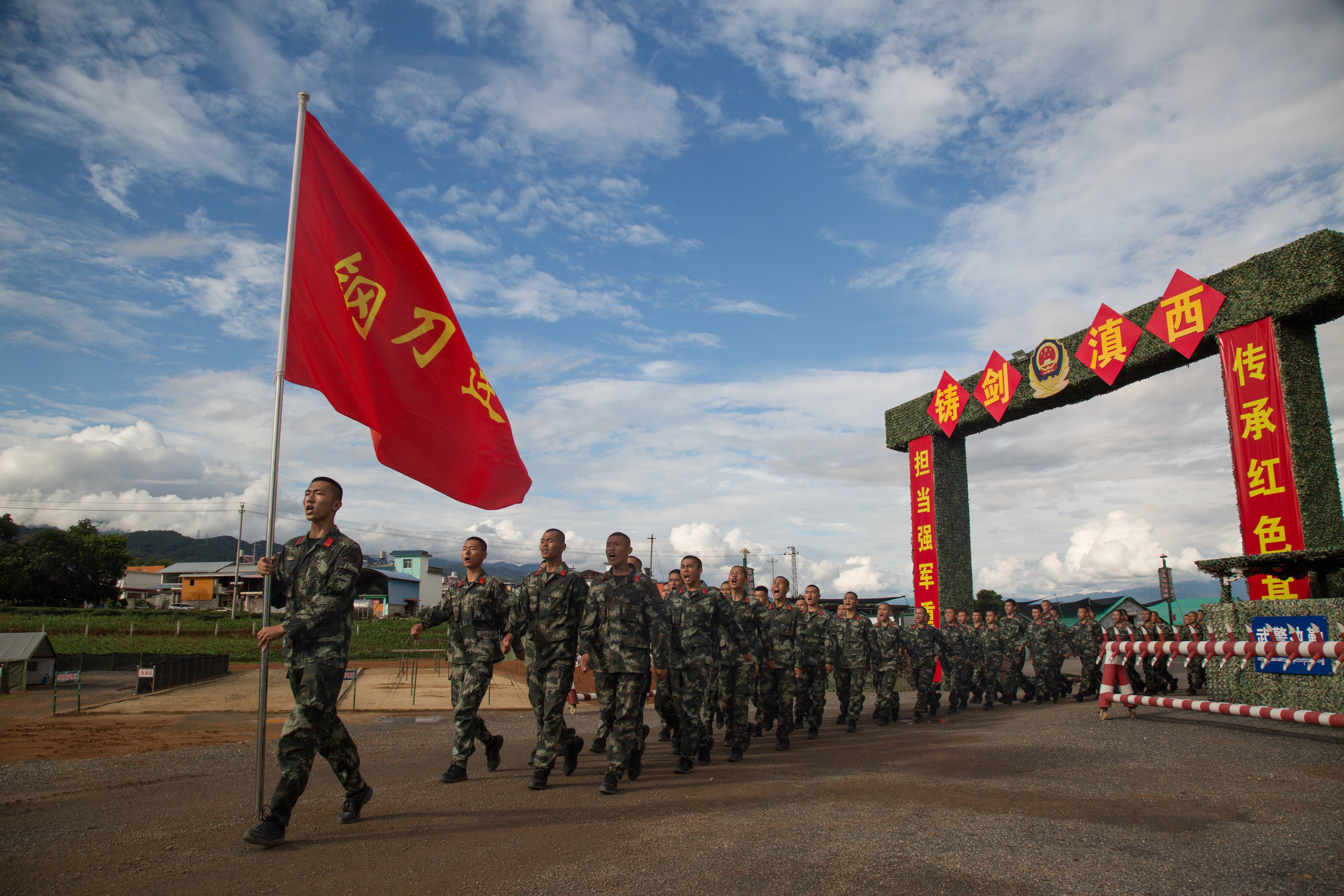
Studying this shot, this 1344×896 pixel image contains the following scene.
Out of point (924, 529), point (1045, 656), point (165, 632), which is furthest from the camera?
point (165, 632)

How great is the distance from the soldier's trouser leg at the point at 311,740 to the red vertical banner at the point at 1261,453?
12.2 meters

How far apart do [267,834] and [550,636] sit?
8.10ft

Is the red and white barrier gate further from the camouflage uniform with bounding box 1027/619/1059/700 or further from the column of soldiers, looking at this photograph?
the column of soldiers

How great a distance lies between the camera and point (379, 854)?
4117 millimetres

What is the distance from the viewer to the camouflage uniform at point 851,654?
10648 mm

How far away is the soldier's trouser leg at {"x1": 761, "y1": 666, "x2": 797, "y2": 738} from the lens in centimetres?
860

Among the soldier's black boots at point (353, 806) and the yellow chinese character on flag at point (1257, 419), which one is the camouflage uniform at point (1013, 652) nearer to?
the yellow chinese character on flag at point (1257, 419)

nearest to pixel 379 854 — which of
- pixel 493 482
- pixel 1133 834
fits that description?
pixel 493 482

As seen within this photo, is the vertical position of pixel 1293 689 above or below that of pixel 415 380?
below

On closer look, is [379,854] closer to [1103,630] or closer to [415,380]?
[415,380]

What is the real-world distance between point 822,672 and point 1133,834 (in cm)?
580

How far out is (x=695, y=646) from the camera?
7449mm

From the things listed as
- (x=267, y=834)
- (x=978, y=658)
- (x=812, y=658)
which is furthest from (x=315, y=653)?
(x=978, y=658)

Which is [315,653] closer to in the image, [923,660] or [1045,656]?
[923,660]
